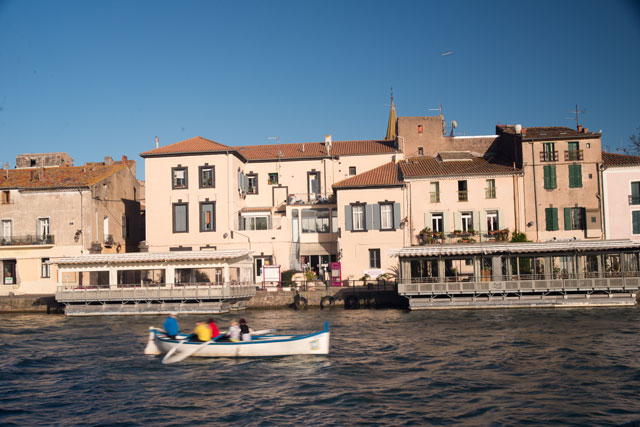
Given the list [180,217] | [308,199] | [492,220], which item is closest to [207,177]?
[180,217]

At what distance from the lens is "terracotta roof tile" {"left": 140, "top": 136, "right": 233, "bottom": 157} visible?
55500 mm

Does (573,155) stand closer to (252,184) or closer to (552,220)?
(552,220)

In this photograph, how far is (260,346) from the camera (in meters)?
28.2

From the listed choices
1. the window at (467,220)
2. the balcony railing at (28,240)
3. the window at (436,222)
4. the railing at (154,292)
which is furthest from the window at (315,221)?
the balcony railing at (28,240)

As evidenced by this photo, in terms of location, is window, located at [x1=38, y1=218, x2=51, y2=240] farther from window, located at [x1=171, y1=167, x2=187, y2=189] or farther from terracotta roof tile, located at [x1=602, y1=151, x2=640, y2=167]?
terracotta roof tile, located at [x1=602, y1=151, x2=640, y2=167]

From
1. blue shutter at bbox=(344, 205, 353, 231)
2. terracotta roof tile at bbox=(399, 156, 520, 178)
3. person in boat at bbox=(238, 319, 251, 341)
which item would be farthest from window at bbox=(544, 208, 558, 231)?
person in boat at bbox=(238, 319, 251, 341)

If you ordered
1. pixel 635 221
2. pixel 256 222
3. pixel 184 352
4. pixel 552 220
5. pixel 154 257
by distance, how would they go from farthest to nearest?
1. pixel 256 222
2. pixel 552 220
3. pixel 635 221
4. pixel 154 257
5. pixel 184 352

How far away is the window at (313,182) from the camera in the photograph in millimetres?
59531

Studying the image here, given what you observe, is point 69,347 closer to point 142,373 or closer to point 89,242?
point 142,373

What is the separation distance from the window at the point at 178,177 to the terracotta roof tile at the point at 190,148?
153 centimetres

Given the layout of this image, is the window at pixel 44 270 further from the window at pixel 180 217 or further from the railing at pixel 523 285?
the railing at pixel 523 285

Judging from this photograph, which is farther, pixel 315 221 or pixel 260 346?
pixel 315 221

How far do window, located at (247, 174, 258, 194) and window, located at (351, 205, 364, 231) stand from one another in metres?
11.3

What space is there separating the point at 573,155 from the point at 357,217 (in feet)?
57.0
